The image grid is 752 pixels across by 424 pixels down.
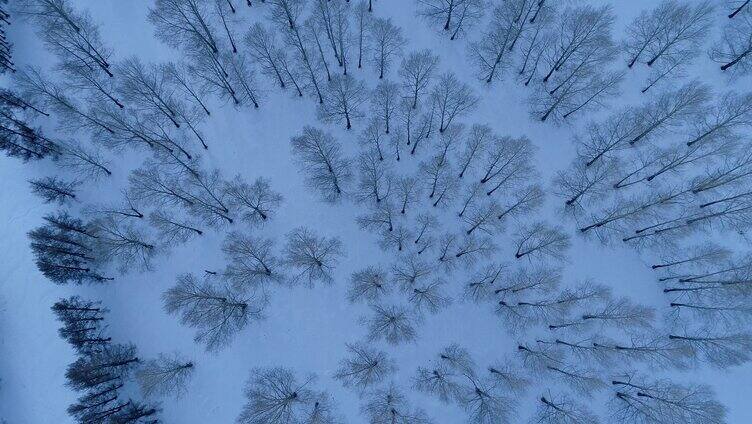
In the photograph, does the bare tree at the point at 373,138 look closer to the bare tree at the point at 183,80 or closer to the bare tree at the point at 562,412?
the bare tree at the point at 183,80

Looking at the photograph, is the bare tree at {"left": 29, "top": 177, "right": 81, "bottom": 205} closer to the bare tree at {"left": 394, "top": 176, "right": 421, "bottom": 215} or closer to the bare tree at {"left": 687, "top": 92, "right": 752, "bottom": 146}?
the bare tree at {"left": 394, "top": 176, "right": 421, "bottom": 215}

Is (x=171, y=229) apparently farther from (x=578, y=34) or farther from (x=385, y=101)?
(x=578, y=34)

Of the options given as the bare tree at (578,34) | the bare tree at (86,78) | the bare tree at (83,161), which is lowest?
the bare tree at (578,34)

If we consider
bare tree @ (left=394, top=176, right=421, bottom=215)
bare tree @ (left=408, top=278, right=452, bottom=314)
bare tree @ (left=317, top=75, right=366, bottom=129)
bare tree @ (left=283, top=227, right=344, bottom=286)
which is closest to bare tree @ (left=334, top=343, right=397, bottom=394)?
bare tree @ (left=408, top=278, right=452, bottom=314)

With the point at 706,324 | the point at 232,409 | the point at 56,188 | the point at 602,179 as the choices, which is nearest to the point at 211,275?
the point at 232,409

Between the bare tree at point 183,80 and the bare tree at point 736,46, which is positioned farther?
the bare tree at point 183,80

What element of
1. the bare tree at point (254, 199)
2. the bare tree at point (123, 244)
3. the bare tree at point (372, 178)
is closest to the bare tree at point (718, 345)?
the bare tree at point (372, 178)

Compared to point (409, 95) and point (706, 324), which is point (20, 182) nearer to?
point (409, 95)
